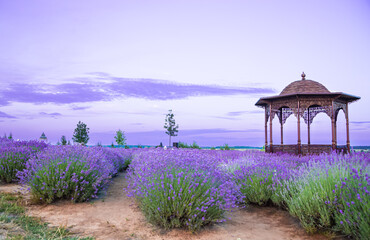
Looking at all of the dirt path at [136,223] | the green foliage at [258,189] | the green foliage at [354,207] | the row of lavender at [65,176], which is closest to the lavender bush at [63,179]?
the row of lavender at [65,176]

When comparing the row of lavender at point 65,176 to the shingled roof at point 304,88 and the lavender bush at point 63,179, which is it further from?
the shingled roof at point 304,88

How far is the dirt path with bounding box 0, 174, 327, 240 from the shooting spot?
4.23 meters

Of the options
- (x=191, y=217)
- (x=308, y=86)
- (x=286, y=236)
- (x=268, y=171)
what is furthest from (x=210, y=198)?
(x=308, y=86)

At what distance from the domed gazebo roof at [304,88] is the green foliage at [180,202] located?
884 cm

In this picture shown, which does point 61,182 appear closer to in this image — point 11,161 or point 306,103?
point 11,161

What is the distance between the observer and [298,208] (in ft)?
15.3

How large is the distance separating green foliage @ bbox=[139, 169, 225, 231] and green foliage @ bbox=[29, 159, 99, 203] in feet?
6.40

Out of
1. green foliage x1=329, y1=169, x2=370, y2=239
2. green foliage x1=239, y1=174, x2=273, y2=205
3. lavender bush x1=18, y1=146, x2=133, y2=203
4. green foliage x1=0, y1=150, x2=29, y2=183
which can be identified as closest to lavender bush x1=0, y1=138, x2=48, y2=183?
green foliage x1=0, y1=150, x2=29, y2=183

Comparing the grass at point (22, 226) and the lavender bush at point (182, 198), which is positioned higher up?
the lavender bush at point (182, 198)

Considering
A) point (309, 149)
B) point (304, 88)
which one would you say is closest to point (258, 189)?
point (309, 149)

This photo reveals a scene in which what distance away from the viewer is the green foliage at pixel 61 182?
5570 mm

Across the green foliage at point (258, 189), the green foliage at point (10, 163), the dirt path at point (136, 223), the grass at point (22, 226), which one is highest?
the green foliage at point (10, 163)

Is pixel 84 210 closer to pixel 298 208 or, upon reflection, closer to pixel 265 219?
pixel 265 219

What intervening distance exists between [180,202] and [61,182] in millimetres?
2798
